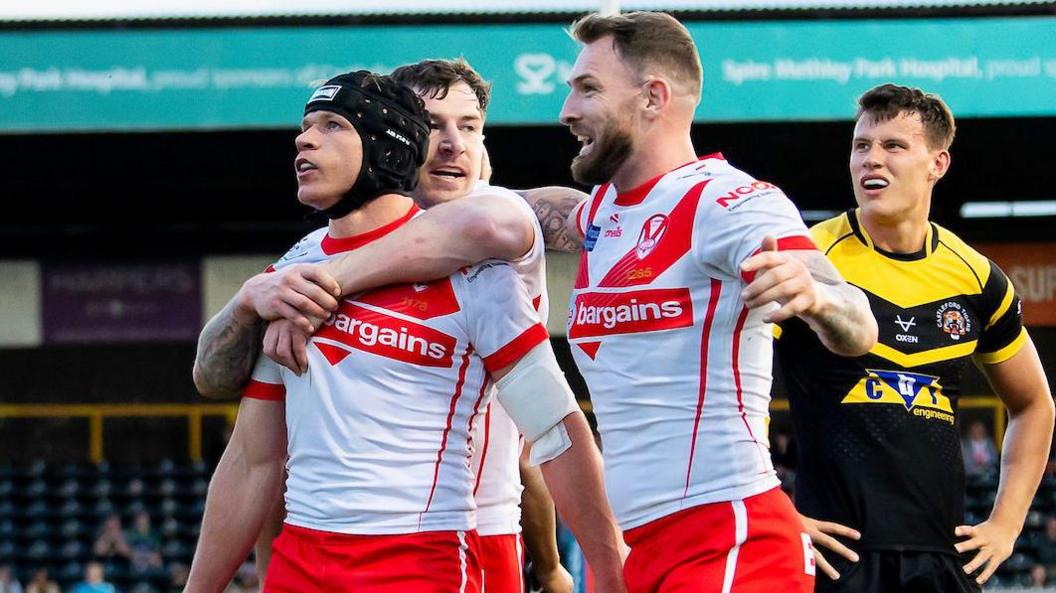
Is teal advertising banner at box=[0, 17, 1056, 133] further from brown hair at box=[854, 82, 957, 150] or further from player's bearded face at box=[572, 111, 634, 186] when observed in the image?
player's bearded face at box=[572, 111, 634, 186]

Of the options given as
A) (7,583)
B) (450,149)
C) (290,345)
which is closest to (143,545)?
(7,583)

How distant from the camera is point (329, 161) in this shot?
3164 mm

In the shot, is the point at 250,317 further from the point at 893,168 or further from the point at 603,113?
the point at 893,168

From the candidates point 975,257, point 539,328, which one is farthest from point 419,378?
point 975,257

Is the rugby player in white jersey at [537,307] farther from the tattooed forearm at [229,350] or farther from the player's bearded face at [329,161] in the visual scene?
the player's bearded face at [329,161]

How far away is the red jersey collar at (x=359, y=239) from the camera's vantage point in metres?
3.23

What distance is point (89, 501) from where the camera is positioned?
16203 mm

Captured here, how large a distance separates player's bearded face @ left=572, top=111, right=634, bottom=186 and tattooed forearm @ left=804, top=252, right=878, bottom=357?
1.71ft

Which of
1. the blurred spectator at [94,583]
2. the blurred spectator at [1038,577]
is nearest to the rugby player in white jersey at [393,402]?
the blurred spectator at [94,583]

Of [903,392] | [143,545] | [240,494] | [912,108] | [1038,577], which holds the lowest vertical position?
[1038,577]

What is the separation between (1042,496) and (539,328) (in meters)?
13.2

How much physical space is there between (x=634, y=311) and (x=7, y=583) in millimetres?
12540

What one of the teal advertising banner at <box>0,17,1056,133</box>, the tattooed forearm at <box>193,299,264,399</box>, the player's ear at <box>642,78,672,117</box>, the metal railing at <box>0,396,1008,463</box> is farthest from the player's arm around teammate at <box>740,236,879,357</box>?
the metal railing at <box>0,396,1008,463</box>

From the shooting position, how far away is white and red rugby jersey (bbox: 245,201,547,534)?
3023 millimetres
